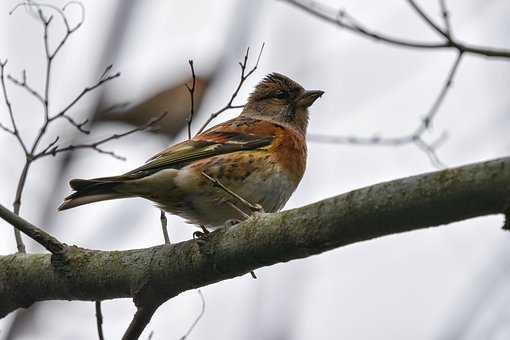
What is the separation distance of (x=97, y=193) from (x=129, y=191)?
304 millimetres

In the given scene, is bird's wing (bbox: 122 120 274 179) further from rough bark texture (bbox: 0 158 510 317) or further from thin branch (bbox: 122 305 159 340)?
thin branch (bbox: 122 305 159 340)

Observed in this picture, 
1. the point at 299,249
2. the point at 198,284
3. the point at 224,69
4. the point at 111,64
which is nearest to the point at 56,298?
the point at 198,284

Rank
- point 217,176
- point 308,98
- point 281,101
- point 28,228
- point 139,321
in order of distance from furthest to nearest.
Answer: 1. point 281,101
2. point 308,98
3. point 217,176
4. point 139,321
5. point 28,228

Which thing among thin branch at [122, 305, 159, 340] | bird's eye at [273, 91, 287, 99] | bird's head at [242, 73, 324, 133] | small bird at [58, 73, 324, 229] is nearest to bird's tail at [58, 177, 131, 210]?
small bird at [58, 73, 324, 229]

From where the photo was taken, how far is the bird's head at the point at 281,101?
9.20m

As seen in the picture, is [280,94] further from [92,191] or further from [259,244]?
[259,244]

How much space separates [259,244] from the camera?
468 centimetres

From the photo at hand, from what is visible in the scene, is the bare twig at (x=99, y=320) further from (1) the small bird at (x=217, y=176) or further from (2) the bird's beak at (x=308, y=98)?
(2) the bird's beak at (x=308, y=98)

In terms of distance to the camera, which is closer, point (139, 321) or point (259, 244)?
point (259, 244)

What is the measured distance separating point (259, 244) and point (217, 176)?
2671 mm

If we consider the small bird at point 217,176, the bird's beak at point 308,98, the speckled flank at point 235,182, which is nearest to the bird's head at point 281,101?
the bird's beak at point 308,98

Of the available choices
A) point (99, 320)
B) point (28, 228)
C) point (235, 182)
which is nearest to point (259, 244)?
point (99, 320)

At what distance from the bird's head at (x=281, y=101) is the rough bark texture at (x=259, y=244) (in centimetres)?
401

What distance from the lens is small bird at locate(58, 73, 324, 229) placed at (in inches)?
273
